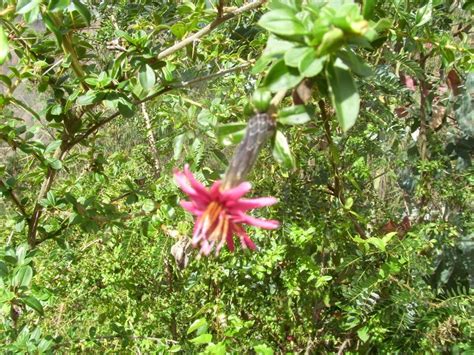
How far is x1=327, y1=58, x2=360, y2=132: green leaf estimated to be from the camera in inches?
16.6

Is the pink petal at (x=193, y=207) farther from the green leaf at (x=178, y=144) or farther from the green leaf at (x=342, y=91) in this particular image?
the green leaf at (x=178, y=144)

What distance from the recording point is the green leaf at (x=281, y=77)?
17.2 inches

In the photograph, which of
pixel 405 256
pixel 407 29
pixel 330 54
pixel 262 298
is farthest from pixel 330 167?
pixel 330 54

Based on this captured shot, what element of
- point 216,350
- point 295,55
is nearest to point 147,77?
point 295,55

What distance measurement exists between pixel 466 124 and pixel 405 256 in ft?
1.62

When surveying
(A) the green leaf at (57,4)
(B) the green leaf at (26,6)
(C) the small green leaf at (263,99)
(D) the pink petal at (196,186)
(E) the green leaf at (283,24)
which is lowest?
(D) the pink petal at (196,186)

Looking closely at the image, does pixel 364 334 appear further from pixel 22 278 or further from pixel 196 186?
pixel 196 186

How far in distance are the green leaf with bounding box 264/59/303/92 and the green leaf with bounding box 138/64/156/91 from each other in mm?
366

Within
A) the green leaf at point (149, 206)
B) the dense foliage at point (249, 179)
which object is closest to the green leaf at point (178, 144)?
the dense foliage at point (249, 179)

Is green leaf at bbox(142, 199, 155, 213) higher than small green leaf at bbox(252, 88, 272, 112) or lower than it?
lower

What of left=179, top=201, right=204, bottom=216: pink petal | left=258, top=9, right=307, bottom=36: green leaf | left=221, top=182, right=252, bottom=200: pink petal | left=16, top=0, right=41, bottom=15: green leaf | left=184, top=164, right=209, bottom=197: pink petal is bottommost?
left=179, top=201, right=204, bottom=216: pink petal

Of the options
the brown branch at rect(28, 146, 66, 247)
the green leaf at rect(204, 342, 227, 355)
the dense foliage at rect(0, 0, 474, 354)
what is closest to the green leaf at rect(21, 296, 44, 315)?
the dense foliage at rect(0, 0, 474, 354)

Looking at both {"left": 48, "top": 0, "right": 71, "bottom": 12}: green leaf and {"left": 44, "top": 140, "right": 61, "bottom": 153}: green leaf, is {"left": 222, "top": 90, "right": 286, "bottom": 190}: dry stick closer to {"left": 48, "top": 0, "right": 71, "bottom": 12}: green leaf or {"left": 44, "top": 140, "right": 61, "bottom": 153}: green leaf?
{"left": 48, "top": 0, "right": 71, "bottom": 12}: green leaf

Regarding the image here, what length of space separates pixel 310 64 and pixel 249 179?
0.85 m
